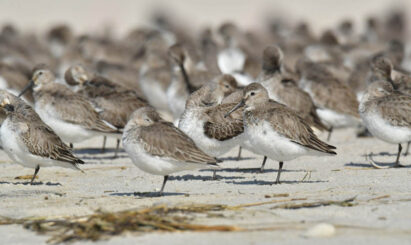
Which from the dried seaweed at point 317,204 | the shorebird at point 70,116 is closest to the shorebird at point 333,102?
the shorebird at point 70,116

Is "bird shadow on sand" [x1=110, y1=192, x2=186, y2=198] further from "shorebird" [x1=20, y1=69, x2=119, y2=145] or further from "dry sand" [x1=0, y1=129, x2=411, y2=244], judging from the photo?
"shorebird" [x1=20, y1=69, x2=119, y2=145]

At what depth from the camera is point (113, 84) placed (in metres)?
15.3

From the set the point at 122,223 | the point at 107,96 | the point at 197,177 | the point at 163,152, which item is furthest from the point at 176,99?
the point at 122,223

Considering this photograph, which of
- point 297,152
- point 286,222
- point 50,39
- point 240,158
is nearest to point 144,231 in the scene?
point 286,222

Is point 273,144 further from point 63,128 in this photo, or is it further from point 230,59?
point 230,59

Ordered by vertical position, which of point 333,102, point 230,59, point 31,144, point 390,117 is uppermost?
point 230,59

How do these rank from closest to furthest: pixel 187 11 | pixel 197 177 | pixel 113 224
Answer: pixel 113 224 < pixel 197 177 < pixel 187 11

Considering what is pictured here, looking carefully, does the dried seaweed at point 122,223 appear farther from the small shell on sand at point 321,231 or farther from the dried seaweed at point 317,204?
the small shell on sand at point 321,231

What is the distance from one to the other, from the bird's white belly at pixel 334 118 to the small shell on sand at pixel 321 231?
905 centimetres

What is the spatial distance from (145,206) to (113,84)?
7.20 metres

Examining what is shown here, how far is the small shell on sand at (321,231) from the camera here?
263 inches

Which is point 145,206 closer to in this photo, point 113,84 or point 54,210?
point 54,210

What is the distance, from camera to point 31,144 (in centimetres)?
1053

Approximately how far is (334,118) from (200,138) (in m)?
5.20
